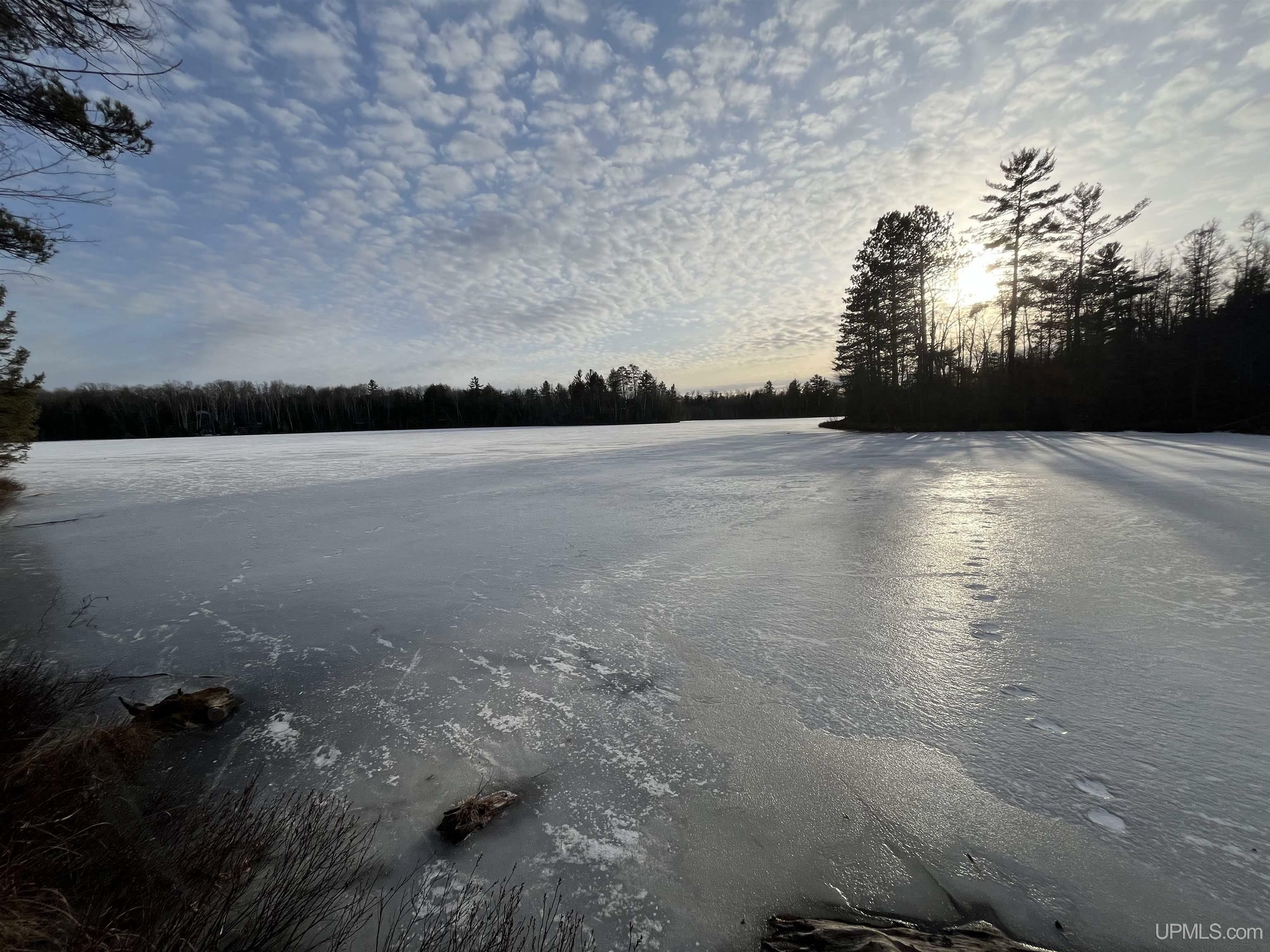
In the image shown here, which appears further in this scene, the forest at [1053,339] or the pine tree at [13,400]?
the forest at [1053,339]

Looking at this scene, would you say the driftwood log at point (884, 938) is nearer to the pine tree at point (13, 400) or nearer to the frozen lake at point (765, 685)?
the frozen lake at point (765, 685)

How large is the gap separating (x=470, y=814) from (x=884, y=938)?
4.82 ft

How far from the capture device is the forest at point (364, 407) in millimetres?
59156

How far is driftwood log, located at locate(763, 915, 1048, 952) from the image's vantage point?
1.34 m

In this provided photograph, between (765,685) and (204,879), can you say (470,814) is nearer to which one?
(204,879)

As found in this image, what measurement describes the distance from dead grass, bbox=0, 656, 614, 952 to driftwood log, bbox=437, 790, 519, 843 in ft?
0.47

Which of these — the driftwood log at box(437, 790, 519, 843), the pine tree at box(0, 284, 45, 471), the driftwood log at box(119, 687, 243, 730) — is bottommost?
the driftwood log at box(437, 790, 519, 843)

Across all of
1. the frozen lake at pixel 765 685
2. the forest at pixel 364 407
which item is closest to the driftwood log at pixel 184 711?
the frozen lake at pixel 765 685

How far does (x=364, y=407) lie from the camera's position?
66750 millimetres

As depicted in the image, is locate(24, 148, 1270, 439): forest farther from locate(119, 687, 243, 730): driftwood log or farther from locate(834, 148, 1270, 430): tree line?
locate(119, 687, 243, 730): driftwood log

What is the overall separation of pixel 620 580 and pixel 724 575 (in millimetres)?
972

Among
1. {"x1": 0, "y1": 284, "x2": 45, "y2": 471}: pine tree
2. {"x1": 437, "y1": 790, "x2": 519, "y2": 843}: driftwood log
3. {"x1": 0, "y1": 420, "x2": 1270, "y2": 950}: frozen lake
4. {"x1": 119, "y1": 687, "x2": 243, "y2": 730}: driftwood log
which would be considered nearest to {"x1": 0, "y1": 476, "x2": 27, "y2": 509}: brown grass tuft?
{"x1": 0, "y1": 284, "x2": 45, "y2": 471}: pine tree

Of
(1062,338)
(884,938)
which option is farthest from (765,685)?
(1062,338)

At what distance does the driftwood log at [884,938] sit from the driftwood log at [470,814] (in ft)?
3.62
